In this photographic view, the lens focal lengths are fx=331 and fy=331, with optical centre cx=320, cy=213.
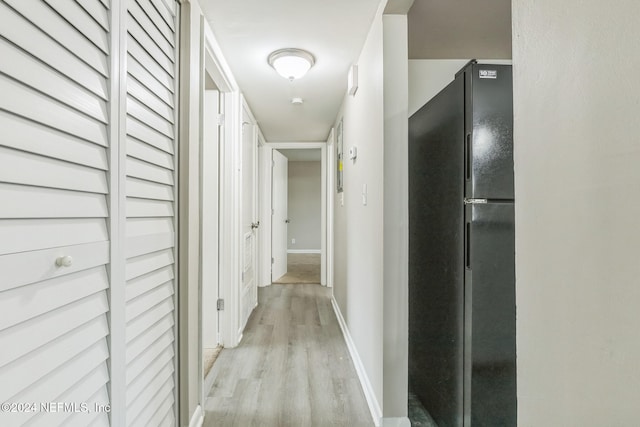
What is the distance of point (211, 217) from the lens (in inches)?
104

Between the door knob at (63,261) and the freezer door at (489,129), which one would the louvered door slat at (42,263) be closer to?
the door knob at (63,261)

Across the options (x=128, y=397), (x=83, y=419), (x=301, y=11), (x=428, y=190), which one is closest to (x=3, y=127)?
(x=83, y=419)

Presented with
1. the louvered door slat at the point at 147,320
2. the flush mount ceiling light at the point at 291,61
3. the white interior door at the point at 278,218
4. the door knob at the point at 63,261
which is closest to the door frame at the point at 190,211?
the louvered door slat at the point at 147,320

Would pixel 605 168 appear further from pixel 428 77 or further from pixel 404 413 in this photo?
pixel 428 77

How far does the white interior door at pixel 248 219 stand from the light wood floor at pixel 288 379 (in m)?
0.27

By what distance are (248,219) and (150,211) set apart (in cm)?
230

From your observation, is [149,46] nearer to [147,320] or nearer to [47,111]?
[47,111]

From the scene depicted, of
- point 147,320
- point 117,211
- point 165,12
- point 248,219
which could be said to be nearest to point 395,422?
point 147,320

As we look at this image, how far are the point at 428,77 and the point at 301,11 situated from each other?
3.26ft

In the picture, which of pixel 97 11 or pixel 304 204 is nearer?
pixel 97 11

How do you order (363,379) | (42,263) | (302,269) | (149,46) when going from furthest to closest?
(302,269) < (363,379) < (149,46) < (42,263)

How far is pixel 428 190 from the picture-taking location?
1794mm

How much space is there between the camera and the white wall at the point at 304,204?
8.00m

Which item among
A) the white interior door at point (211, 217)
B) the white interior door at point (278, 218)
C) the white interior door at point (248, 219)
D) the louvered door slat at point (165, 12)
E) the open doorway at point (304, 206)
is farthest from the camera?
the open doorway at point (304, 206)
